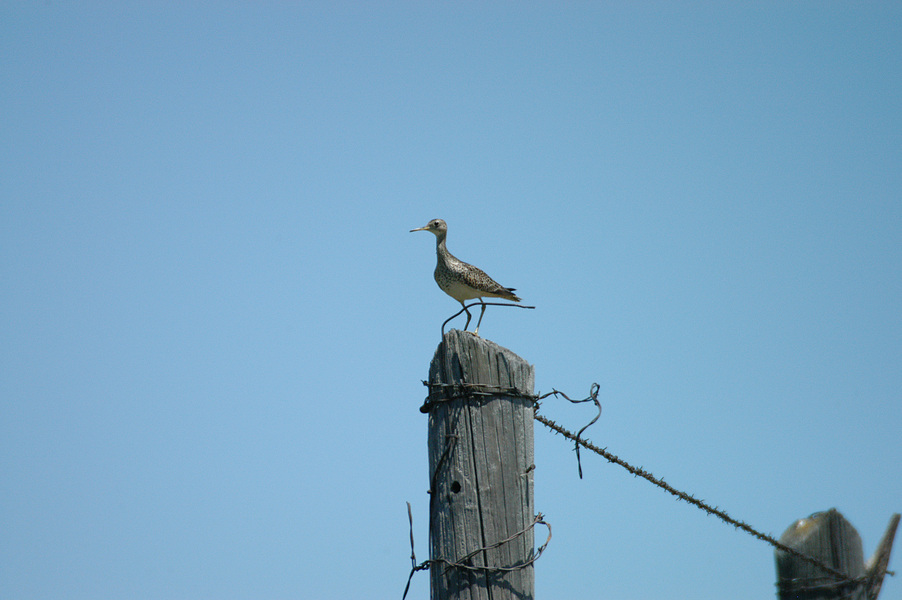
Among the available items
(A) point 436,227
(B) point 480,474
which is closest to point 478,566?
(B) point 480,474

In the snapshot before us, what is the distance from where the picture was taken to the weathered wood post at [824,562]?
5371mm

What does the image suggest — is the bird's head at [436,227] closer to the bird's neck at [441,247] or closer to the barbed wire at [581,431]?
the bird's neck at [441,247]

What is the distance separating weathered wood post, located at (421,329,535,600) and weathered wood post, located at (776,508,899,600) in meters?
2.55

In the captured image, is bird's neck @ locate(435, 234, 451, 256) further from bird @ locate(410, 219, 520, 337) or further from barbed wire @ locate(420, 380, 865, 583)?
barbed wire @ locate(420, 380, 865, 583)

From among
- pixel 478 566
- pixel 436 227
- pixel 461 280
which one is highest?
pixel 436 227

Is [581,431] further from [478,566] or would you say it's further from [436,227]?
[436,227]

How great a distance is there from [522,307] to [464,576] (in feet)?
5.10

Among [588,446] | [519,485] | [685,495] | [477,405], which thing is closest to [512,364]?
[477,405]

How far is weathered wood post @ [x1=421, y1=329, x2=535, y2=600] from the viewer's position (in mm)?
3764

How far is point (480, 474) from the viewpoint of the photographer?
3.80m

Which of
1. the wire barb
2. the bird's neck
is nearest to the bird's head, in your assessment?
the bird's neck

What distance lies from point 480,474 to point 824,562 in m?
3.03

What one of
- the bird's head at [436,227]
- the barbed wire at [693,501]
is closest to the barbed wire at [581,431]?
the barbed wire at [693,501]

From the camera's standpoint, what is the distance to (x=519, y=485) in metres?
3.81
